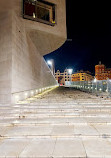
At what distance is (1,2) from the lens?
28.7 feet

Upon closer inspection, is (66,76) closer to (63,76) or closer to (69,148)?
(63,76)

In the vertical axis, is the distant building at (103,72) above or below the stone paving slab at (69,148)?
above

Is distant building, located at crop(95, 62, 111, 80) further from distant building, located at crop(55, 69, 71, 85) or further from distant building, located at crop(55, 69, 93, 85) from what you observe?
distant building, located at crop(55, 69, 71, 85)

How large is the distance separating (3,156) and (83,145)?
2263mm

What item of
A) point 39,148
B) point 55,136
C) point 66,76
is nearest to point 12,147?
point 39,148

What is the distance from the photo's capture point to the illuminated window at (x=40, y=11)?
1173cm

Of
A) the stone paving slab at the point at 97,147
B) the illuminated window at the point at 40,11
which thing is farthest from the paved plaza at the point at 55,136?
the illuminated window at the point at 40,11

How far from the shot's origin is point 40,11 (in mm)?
13375

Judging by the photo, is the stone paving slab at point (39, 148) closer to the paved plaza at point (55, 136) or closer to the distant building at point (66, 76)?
the paved plaza at point (55, 136)

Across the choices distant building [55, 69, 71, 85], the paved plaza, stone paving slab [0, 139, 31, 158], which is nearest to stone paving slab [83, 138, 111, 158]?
the paved plaza

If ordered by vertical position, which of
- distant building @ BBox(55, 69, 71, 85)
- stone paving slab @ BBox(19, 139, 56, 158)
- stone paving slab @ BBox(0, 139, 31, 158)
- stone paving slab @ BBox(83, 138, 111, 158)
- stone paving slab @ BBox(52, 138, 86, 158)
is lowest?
stone paving slab @ BBox(0, 139, 31, 158)

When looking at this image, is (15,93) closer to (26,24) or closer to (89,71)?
(26,24)

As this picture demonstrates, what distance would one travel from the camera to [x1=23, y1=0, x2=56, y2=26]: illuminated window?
11727mm

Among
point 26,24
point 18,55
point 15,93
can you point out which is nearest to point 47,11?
point 26,24
